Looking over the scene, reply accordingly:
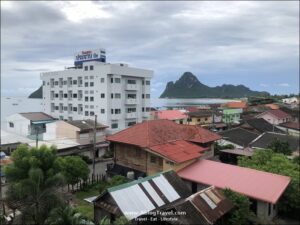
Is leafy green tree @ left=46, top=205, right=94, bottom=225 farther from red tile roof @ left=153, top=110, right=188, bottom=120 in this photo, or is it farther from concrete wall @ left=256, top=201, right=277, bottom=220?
red tile roof @ left=153, top=110, right=188, bottom=120

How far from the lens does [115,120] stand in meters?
57.8

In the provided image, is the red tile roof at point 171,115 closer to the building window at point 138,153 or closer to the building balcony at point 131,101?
the building balcony at point 131,101

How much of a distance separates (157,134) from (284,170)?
482 inches

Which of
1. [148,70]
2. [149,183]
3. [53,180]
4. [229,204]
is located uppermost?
[148,70]

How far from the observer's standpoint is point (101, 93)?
5725cm

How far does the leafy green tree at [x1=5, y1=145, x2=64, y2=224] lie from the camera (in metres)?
14.5

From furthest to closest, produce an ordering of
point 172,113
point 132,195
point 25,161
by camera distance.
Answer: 1. point 172,113
2. point 132,195
3. point 25,161

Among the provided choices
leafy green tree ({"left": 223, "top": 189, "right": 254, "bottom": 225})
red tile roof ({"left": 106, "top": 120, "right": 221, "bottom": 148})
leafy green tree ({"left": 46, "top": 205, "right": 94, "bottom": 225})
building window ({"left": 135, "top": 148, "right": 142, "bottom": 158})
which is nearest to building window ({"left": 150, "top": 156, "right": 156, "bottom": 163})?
red tile roof ({"left": 106, "top": 120, "right": 221, "bottom": 148})

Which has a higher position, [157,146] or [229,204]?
[157,146]

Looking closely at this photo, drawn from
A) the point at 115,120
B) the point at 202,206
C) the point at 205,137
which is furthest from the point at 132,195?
the point at 115,120

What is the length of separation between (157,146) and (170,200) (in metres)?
8.98

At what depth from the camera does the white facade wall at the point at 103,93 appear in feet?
187

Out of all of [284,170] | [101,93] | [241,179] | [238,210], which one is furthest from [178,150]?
[101,93]

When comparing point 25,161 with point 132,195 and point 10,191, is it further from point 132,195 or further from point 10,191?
point 132,195
